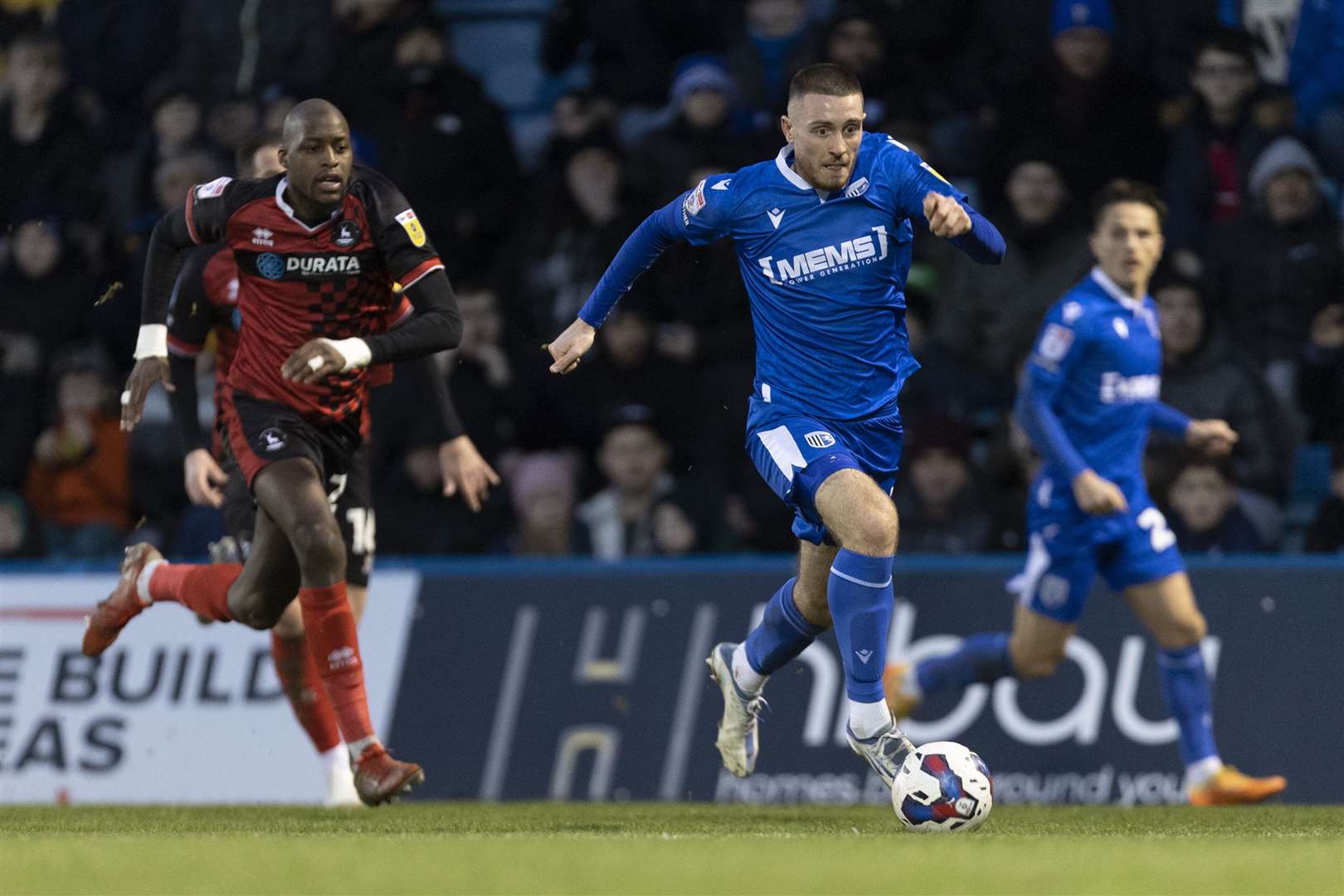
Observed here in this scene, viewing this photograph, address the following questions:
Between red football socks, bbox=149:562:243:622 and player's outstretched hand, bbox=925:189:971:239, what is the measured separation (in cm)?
306

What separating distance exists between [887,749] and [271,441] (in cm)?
254

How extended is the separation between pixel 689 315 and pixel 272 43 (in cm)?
362

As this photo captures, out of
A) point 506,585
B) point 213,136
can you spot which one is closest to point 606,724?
point 506,585

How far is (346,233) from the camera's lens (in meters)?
8.01

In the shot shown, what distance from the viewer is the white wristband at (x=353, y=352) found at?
756cm

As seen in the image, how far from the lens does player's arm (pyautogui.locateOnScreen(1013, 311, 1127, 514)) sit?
892 centimetres

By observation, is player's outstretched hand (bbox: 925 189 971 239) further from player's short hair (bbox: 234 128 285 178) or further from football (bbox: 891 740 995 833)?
player's short hair (bbox: 234 128 285 178)

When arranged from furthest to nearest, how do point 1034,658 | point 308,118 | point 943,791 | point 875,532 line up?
point 1034,658, point 308,118, point 875,532, point 943,791

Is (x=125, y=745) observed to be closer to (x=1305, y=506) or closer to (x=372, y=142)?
(x=372, y=142)

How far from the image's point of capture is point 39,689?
10.5 metres

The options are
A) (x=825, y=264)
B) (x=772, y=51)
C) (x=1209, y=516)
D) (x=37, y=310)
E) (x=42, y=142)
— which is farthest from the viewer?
(x=42, y=142)

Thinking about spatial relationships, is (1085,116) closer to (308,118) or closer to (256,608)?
(308,118)

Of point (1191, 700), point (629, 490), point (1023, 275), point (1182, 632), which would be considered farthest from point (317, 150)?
point (1023, 275)

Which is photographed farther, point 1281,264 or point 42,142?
point 42,142
